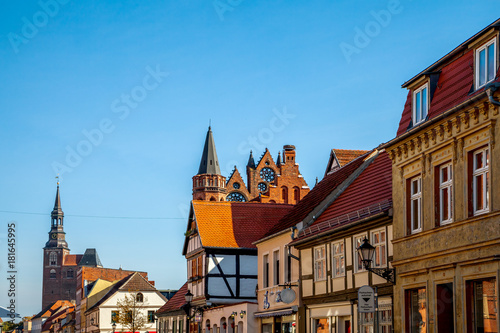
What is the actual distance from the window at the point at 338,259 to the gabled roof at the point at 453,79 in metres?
5.89

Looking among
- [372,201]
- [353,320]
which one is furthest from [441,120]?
[353,320]

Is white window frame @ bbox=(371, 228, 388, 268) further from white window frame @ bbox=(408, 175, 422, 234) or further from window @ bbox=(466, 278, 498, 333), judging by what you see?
window @ bbox=(466, 278, 498, 333)

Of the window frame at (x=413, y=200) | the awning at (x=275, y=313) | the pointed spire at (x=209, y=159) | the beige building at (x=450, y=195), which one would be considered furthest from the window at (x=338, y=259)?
the pointed spire at (x=209, y=159)

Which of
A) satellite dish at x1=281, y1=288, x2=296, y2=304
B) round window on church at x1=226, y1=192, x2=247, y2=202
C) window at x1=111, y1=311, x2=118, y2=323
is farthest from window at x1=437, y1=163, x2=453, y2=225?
round window on church at x1=226, y1=192, x2=247, y2=202

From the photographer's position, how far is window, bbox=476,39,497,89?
1717 centimetres

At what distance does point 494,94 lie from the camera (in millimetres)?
16469

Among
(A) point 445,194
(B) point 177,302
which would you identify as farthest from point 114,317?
(A) point 445,194

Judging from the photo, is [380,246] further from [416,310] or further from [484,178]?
[484,178]

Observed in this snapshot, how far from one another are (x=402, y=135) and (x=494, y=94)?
4.41m

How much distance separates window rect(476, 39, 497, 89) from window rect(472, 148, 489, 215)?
1.50 meters

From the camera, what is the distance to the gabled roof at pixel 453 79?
715 inches

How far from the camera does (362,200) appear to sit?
26.1 metres

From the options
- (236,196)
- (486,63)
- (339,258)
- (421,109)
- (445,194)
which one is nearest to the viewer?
(486,63)

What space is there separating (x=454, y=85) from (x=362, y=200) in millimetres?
7737
